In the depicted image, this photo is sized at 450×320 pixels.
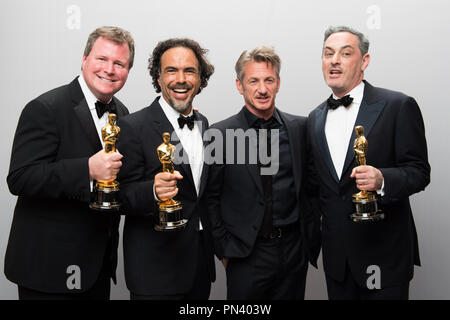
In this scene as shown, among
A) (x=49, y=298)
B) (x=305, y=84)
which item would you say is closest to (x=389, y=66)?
(x=305, y=84)

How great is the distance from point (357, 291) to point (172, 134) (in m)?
1.60

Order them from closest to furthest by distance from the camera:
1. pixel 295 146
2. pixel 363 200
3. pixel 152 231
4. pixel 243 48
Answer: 1. pixel 363 200
2. pixel 152 231
3. pixel 295 146
4. pixel 243 48

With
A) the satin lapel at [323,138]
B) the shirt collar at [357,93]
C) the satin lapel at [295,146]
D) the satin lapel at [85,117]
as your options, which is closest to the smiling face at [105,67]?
the satin lapel at [85,117]

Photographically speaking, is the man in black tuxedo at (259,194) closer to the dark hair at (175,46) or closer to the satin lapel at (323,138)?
the satin lapel at (323,138)

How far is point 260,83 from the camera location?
3.20 metres

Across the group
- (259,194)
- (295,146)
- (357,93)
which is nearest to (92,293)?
(259,194)

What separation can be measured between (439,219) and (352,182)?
1.87 metres

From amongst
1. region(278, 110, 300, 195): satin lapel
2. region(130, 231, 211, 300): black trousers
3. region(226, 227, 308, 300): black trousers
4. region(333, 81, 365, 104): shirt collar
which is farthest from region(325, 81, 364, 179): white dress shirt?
region(130, 231, 211, 300): black trousers

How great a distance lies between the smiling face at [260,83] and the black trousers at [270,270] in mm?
904

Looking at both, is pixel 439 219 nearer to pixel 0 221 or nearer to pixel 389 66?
pixel 389 66

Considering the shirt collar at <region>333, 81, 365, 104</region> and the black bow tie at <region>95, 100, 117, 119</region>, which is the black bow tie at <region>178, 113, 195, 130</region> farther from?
the shirt collar at <region>333, 81, 365, 104</region>

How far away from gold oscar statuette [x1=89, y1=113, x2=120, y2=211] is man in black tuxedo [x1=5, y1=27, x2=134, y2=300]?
8cm

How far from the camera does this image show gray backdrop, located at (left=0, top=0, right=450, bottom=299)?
4336 mm

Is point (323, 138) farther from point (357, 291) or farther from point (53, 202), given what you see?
point (53, 202)
